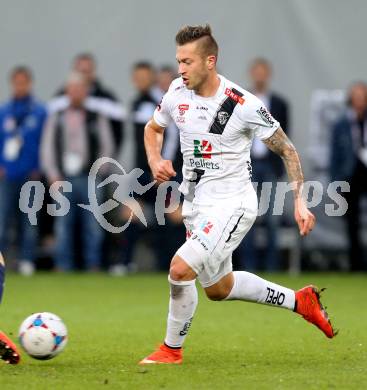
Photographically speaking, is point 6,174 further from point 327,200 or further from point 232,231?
point 232,231

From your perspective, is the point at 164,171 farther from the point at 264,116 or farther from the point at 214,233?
the point at 264,116

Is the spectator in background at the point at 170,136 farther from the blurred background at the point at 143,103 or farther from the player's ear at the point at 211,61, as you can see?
the player's ear at the point at 211,61

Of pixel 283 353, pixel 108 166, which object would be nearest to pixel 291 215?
pixel 108 166

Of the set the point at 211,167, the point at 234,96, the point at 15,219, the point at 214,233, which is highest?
the point at 234,96

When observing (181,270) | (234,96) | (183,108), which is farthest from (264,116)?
(181,270)

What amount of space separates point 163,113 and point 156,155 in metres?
0.34

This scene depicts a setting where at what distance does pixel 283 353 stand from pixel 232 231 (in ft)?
3.64

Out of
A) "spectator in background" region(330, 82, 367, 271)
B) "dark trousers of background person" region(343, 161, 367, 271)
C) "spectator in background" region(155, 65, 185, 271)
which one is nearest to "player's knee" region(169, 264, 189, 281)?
"spectator in background" region(155, 65, 185, 271)

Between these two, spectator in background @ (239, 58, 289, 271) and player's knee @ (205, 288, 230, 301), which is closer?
player's knee @ (205, 288, 230, 301)

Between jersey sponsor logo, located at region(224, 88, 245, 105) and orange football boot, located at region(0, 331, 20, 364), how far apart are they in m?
2.21

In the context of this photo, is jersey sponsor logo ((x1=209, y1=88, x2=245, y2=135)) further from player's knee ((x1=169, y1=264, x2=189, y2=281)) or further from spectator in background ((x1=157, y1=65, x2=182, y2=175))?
spectator in background ((x1=157, y1=65, x2=182, y2=175))

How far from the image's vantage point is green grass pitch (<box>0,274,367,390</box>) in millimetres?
7035

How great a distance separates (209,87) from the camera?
7.98m

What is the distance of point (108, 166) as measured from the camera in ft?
52.2
